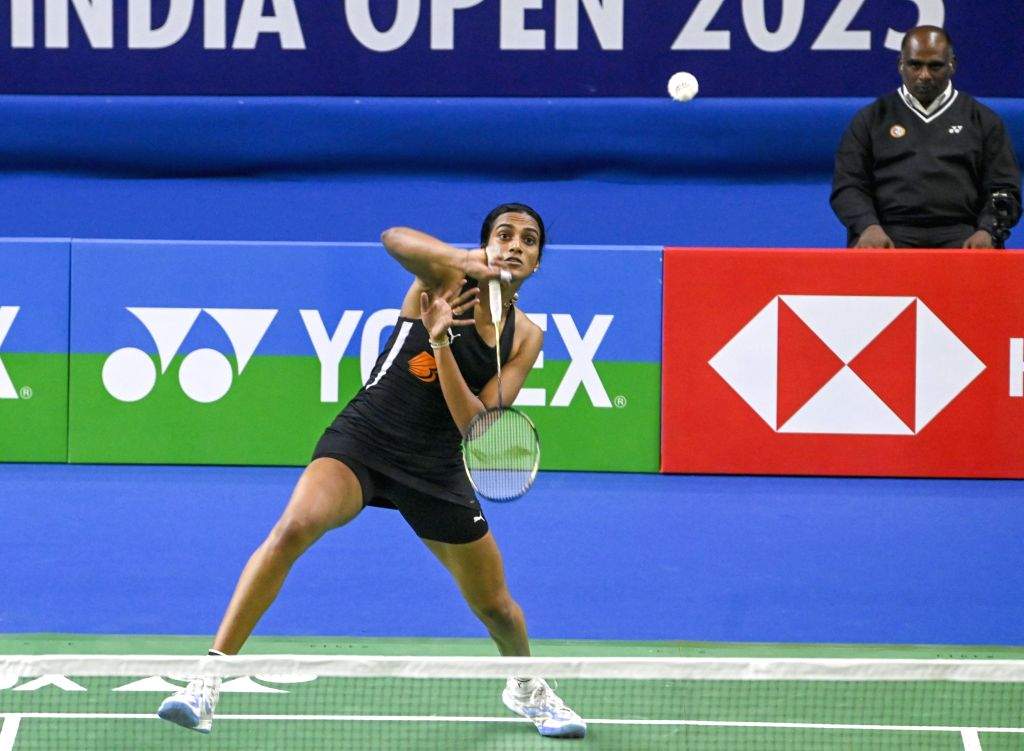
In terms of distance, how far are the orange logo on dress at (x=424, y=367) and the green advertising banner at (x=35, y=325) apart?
332cm

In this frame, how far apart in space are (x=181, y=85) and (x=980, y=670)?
7.04m

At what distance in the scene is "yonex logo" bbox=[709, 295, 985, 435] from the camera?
23.1ft

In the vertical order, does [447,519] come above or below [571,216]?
below

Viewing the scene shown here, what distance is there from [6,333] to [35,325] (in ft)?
0.44

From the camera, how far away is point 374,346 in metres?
7.15

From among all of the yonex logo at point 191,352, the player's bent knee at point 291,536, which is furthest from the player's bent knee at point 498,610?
the yonex logo at point 191,352

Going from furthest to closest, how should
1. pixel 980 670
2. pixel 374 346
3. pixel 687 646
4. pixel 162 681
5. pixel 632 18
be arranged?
1. pixel 632 18
2. pixel 374 346
3. pixel 687 646
4. pixel 162 681
5. pixel 980 670

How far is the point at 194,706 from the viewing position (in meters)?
3.95

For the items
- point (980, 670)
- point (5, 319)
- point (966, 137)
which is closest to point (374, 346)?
point (5, 319)

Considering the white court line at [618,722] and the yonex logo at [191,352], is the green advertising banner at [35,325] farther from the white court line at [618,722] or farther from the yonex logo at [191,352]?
the white court line at [618,722]

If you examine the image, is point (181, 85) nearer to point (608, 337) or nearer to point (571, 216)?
point (571, 216)

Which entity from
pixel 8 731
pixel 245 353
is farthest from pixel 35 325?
pixel 8 731

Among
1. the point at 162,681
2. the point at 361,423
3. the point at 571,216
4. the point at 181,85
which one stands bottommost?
the point at 162,681

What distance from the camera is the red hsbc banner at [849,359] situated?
7.02 m
